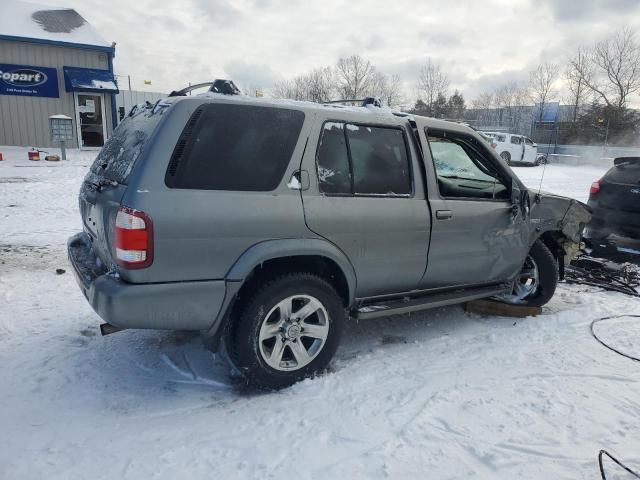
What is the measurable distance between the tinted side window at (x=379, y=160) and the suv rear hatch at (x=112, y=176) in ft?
4.38

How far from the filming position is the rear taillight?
8.99ft

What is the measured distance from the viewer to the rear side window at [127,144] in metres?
3.04

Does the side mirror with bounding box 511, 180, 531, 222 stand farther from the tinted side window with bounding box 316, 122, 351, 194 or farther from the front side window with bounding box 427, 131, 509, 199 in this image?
the tinted side window with bounding box 316, 122, 351, 194

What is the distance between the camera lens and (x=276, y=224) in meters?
3.10

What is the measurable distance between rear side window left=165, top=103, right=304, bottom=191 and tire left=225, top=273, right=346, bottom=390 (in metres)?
0.70

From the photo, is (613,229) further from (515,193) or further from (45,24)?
(45,24)

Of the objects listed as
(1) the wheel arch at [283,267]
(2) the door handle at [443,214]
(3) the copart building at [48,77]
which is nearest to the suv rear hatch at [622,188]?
(2) the door handle at [443,214]

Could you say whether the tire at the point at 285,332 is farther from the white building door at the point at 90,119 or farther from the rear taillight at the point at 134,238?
the white building door at the point at 90,119

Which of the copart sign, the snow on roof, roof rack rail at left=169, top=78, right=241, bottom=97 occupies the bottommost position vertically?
roof rack rail at left=169, top=78, right=241, bottom=97

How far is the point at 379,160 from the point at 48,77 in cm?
1920

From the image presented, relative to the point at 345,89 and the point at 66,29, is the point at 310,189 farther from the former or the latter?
the point at 345,89

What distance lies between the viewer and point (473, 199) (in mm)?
4109

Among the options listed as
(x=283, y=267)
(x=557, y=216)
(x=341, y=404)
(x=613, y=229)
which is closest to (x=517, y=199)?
(x=557, y=216)

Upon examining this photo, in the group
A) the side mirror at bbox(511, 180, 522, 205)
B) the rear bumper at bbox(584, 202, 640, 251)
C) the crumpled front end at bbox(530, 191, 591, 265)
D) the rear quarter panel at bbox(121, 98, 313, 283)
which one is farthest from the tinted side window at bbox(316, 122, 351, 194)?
the rear bumper at bbox(584, 202, 640, 251)
